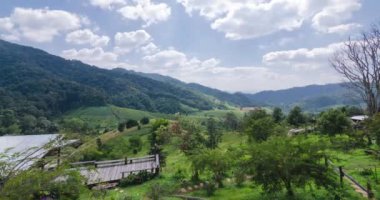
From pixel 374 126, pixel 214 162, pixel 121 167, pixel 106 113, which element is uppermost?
pixel 106 113

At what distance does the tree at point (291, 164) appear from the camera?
18484 millimetres

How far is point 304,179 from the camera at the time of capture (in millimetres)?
18391

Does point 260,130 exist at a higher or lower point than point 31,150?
lower

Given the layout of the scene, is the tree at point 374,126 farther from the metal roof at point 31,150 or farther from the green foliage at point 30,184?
the green foliage at point 30,184

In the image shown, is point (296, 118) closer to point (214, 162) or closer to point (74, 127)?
point (214, 162)

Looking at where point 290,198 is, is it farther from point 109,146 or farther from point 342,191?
point 109,146

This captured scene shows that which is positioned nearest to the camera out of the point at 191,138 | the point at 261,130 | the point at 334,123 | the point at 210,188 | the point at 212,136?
the point at 210,188

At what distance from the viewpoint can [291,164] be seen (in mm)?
18359

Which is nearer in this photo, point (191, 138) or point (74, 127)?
point (74, 127)

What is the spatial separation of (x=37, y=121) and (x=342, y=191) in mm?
117614

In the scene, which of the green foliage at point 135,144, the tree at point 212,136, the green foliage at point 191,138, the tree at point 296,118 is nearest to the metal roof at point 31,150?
the green foliage at point 191,138

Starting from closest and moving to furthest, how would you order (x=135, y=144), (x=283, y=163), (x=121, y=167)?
1. (x=283, y=163)
2. (x=121, y=167)
3. (x=135, y=144)

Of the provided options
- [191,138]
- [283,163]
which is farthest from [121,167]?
[283,163]

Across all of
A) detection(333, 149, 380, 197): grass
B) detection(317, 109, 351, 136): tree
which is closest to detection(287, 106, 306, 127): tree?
detection(317, 109, 351, 136): tree
